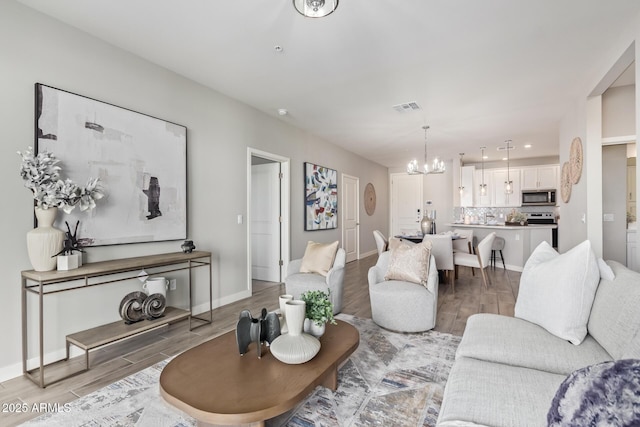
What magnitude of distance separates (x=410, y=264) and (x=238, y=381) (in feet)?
6.97

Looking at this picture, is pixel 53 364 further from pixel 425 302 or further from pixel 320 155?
pixel 320 155

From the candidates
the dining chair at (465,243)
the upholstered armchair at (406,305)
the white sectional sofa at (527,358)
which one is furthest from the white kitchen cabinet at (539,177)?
the white sectional sofa at (527,358)

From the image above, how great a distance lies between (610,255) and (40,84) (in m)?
6.80

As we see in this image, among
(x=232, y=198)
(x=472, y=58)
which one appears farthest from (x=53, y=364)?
(x=472, y=58)

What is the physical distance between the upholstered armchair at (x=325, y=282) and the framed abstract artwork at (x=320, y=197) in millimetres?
2092

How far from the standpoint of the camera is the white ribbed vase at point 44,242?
214cm

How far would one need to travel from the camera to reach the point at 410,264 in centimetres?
311

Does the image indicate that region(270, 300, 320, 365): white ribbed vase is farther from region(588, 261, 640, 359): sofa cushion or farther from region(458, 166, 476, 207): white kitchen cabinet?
region(458, 166, 476, 207): white kitchen cabinet

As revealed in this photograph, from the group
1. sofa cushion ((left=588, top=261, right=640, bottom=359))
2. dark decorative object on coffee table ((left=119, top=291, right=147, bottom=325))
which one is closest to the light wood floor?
dark decorative object on coffee table ((left=119, top=291, right=147, bottom=325))

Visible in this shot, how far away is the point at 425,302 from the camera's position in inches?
113

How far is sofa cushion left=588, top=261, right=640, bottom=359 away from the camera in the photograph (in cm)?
132

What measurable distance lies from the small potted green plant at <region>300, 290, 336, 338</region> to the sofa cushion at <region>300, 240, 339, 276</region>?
1.55 metres

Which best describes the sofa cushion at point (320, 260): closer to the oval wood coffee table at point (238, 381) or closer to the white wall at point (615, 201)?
the oval wood coffee table at point (238, 381)

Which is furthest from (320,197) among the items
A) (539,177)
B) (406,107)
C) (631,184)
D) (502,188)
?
(539,177)
